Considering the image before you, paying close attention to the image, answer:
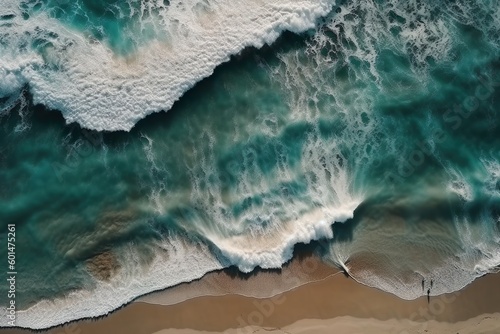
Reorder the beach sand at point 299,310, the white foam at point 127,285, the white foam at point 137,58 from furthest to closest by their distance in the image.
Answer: the white foam at point 137,58, the white foam at point 127,285, the beach sand at point 299,310

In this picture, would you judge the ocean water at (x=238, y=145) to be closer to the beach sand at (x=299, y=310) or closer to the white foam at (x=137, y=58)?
the white foam at (x=137, y=58)

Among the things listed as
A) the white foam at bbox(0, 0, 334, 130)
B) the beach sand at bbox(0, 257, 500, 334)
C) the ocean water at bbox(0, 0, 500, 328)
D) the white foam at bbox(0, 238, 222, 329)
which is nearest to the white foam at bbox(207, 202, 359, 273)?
the ocean water at bbox(0, 0, 500, 328)

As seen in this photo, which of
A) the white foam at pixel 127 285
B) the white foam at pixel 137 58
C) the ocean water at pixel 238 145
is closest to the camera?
the white foam at pixel 127 285

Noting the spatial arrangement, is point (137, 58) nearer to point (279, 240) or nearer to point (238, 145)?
point (238, 145)

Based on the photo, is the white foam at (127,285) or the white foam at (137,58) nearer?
the white foam at (127,285)

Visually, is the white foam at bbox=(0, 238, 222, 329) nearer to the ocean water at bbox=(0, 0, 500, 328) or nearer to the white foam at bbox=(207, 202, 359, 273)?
the ocean water at bbox=(0, 0, 500, 328)

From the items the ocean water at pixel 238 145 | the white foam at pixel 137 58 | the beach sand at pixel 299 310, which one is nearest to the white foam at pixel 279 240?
the ocean water at pixel 238 145

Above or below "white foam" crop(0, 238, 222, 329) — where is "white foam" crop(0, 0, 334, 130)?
above
